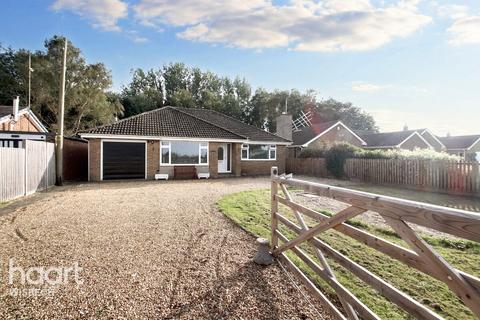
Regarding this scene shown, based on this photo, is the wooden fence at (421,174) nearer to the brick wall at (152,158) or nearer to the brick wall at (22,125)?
the brick wall at (152,158)

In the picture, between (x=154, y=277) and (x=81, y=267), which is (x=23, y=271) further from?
(x=154, y=277)

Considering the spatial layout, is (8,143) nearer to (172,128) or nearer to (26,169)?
(26,169)

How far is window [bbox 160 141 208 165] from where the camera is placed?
55.0ft

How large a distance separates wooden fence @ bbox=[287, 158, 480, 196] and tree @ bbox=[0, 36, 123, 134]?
2704cm

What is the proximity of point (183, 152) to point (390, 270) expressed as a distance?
48.5 feet

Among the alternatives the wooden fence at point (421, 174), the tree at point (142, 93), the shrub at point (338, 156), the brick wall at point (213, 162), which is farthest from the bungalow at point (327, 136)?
the tree at point (142, 93)

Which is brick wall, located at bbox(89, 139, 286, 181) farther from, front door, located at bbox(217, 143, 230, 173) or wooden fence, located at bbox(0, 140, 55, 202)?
wooden fence, located at bbox(0, 140, 55, 202)

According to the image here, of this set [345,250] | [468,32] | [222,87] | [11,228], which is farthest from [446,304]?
[222,87]

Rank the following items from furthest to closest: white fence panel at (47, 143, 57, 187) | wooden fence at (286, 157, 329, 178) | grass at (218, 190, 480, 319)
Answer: wooden fence at (286, 157, 329, 178) → white fence panel at (47, 143, 57, 187) → grass at (218, 190, 480, 319)

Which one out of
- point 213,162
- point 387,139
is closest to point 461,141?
point 387,139

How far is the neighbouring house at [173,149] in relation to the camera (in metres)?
15.4

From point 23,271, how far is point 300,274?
12.6 feet

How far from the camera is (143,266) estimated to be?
3.94m

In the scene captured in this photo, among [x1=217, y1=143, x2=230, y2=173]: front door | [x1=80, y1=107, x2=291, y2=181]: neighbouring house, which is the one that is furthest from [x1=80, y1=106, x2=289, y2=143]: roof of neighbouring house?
[x1=217, y1=143, x2=230, y2=173]: front door
